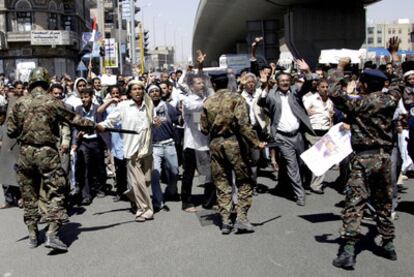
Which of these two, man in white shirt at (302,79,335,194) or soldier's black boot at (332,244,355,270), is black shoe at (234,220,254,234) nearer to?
soldier's black boot at (332,244,355,270)

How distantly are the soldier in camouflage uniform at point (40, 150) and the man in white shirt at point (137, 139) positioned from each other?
117 cm

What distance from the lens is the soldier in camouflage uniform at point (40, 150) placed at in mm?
6355

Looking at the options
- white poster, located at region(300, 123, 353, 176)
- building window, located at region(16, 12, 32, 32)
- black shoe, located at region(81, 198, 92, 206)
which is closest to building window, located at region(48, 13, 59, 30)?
building window, located at region(16, 12, 32, 32)

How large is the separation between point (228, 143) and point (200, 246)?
4.12ft

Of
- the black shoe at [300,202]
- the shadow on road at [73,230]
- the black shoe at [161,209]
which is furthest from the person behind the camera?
the black shoe at [300,202]

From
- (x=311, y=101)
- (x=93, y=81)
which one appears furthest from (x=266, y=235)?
(x=93, y=81)

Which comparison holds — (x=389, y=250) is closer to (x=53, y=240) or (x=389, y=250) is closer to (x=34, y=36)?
(x=53, y=240)

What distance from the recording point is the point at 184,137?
330 inches

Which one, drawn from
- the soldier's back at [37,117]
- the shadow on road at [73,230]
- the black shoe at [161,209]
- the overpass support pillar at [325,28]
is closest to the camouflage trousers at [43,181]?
the soldier's back at [37,117]

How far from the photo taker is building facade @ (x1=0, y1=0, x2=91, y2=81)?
2229 inches

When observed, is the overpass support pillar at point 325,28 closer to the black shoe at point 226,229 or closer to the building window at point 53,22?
the black shoe at point 226,229

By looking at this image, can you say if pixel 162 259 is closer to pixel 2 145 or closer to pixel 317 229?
pixel 317 229

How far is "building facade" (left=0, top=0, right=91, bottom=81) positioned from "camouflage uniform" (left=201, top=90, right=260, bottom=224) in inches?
1990

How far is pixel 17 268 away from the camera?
5.92 meters
